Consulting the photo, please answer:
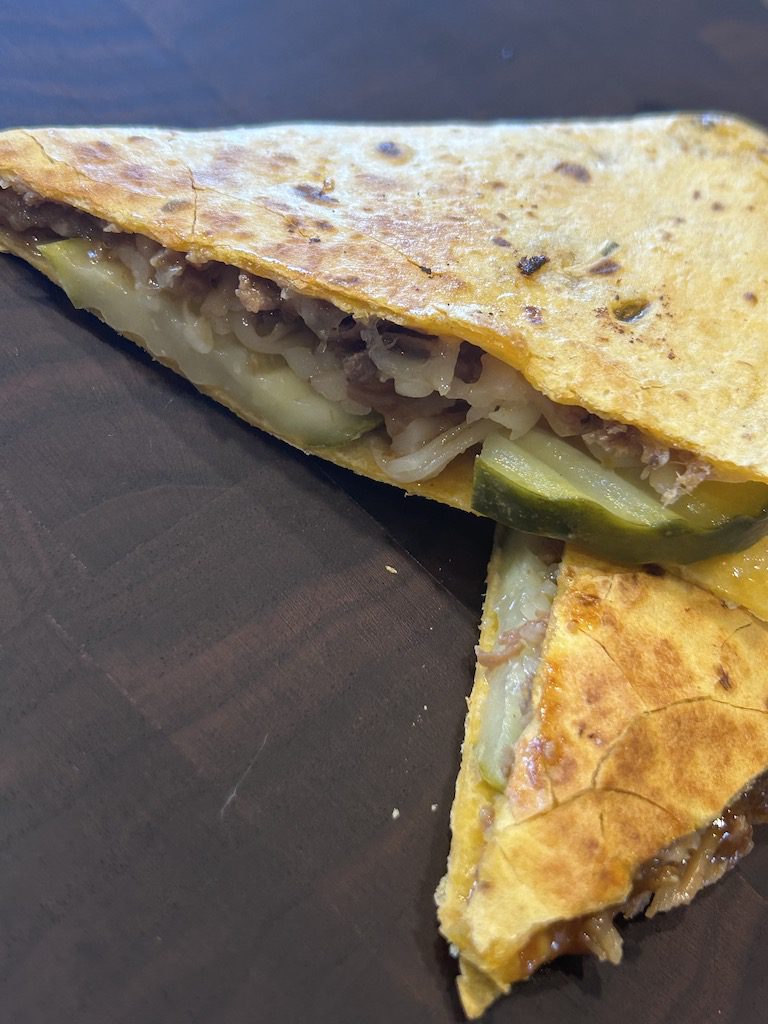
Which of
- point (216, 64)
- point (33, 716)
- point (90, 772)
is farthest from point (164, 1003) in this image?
point (216, 64)

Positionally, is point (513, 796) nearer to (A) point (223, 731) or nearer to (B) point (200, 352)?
(A) point (223, 731)

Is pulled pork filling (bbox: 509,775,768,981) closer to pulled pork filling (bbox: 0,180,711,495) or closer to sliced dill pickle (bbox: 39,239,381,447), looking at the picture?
pulled pork filling (bbox: 0,180,711,495)

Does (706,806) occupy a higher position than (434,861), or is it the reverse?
(706,806)

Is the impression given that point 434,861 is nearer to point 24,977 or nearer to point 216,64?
point 24,977

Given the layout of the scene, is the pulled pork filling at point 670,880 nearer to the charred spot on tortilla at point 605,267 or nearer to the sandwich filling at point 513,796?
the sandwich filling at point 513,796

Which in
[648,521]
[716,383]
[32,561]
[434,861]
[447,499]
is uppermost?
[716,383]

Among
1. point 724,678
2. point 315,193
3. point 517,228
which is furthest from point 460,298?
point 724,678

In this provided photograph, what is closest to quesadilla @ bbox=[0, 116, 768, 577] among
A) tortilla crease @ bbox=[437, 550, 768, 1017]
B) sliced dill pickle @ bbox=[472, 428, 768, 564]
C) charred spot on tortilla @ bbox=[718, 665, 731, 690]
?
sliced dill pickle @ bbox=[472, 428, 768, 564]
